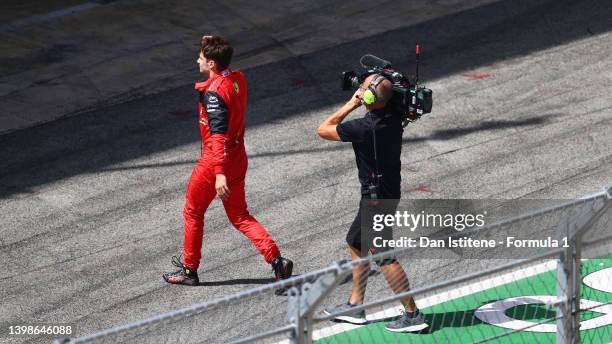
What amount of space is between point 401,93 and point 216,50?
66.2 inches

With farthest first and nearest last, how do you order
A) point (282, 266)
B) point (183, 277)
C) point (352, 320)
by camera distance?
point (183, 277) → point (282, 266) → point (352, 320)

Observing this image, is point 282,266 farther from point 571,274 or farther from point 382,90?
point 571,274

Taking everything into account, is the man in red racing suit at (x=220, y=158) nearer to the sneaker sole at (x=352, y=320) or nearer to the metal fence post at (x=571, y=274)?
the sneaker sole at (x=352, y=320)

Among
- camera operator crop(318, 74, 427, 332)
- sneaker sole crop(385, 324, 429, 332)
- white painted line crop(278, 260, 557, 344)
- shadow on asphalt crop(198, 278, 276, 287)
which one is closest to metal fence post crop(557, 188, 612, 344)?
white painted line crop(278, 260, 557, 344)

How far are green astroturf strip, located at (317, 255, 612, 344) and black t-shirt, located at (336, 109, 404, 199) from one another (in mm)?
1020

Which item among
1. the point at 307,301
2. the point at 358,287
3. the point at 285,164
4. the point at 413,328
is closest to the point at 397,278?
the point at 358,287

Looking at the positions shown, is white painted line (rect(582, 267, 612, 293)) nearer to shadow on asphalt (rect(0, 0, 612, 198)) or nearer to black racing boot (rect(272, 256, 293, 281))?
black racing boot (rect(272, 256, 293, 281))

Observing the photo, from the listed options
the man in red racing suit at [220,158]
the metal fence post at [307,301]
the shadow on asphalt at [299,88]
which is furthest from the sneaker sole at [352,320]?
the shadow on asphalt at [299,88]

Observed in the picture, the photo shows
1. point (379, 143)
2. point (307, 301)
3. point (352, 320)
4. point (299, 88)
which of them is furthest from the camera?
A: point (299, 88)

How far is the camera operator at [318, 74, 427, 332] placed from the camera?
7.76 m

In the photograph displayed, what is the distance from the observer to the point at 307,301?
564 cm

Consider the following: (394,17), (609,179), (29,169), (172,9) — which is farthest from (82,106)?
(609,179)

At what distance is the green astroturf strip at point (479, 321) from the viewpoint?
7.68 m

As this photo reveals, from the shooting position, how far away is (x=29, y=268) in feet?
31.8
